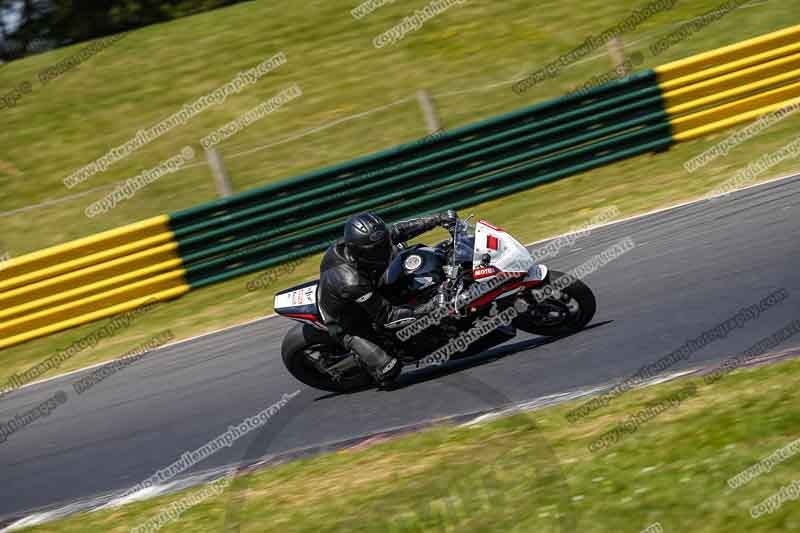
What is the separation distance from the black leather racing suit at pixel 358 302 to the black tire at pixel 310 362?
0.29 metres

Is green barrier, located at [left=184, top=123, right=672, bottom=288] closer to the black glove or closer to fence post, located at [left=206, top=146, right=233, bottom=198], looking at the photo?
fence post, located at [left=206, top=146, right=233, bottom=198]

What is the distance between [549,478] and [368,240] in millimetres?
2470

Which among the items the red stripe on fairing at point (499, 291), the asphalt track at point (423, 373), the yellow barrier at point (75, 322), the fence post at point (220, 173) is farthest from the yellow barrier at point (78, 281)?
the red stripe on fairing at point (499, 291)

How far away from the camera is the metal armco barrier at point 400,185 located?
12.3 m

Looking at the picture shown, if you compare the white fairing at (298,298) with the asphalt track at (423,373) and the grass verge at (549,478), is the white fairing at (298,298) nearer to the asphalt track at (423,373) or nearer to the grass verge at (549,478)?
the asphalt track at (423,373)

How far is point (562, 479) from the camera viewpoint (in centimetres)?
542

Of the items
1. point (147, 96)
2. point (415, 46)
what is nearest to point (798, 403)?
point (415, 46)

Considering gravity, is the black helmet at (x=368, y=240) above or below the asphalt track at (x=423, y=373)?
above

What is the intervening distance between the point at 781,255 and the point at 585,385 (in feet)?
9.37

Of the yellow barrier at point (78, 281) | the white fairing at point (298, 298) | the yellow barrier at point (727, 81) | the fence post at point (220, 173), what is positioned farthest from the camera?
the yellow barrier at point (727, 81)

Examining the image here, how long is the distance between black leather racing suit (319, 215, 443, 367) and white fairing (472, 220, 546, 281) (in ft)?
1.56

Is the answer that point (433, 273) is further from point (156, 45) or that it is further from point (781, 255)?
point (156, 45)

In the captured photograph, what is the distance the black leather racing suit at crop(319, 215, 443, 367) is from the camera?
7.46 metres

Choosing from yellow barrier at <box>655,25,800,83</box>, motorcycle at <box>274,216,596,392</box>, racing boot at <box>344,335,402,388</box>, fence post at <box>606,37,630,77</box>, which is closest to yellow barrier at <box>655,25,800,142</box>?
yellow barrier at <box>655,25,800,83</box>
